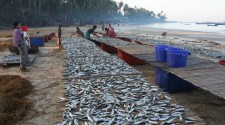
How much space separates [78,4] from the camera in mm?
86438

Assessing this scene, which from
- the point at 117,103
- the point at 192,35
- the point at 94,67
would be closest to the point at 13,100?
the point at 117,103

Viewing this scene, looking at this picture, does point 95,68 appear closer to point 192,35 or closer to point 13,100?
point 13,100

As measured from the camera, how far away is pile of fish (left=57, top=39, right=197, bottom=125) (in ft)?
15.9

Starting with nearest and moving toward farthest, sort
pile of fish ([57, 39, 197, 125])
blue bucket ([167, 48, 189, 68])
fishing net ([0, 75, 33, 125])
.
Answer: pile of fish ([57, 39, 197, 125])
fishing net ([0, 75, 33, 125])
blue bucket ([167, 48, 189, 68])

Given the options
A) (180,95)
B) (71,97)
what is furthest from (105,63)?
(71,97)

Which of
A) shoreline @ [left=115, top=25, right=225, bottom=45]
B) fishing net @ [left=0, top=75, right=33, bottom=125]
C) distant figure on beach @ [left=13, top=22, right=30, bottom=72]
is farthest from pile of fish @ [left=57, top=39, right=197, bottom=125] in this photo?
shoreline @ [left=115, top=25, right=225, bottom=45]

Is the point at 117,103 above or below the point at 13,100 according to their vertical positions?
above

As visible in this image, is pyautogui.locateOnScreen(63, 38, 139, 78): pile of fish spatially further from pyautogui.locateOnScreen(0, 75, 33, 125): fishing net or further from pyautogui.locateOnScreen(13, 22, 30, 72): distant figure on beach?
pyautogui.locateOnScreen(13, 22, 30, 72): distant figure on beach

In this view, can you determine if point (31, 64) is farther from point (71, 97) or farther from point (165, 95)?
point (165, 95)

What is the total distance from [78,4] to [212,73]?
8293cm

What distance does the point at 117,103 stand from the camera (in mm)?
5758

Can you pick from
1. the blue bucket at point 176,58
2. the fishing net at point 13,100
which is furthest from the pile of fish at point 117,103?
the blue bucket at point 176,58

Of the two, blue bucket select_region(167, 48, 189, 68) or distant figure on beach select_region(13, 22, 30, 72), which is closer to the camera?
blue bucket select_region(167, 48, 189, 68)

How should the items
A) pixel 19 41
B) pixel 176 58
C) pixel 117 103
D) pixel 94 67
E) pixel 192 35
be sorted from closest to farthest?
pixel 117 103 → pixel 176 58 → pixel 94 67 → pixel 19 41 → pixel 192 35
